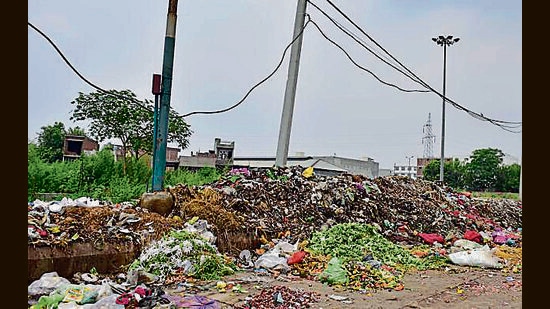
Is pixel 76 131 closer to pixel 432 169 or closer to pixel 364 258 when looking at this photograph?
pixel 364 258

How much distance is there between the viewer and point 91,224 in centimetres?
333

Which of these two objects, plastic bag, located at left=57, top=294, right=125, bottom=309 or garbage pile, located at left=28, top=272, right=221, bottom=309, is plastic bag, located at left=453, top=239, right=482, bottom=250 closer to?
garbage pile, located at left=28, top=272, right=221, bottom=309

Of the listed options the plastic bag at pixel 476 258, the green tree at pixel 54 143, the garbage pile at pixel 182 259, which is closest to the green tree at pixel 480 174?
the plastic bag at pixel 476 258

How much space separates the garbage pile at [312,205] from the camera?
428 centimetres

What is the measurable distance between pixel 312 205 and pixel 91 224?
2.57m

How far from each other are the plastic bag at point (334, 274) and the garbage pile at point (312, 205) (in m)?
1.13

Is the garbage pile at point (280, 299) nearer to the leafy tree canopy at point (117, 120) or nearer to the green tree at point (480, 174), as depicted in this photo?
the leafy tree canopy at point (117, 120)

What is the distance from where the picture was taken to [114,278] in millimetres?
2994

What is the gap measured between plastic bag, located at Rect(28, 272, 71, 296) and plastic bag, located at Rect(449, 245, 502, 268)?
A: 3.02 meters

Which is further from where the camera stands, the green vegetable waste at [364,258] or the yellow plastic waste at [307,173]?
the yellow plastic waste at [307,173]
